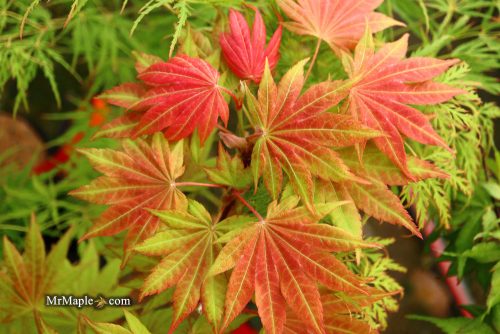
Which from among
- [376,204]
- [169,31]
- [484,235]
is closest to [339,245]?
[376,204]

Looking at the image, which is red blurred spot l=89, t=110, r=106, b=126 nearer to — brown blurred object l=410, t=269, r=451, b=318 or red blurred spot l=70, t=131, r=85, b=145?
red blurred spot l=70, t=131, r=85, b=145

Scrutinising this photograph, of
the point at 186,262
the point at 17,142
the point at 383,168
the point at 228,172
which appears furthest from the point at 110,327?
the point at 17,142

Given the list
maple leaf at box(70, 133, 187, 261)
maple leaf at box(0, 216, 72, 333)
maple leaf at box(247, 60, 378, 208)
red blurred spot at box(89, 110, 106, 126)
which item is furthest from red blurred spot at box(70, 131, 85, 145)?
maple leaf at box(247, 60, 378, 208)

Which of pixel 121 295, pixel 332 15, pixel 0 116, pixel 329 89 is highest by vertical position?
pixel 0 116

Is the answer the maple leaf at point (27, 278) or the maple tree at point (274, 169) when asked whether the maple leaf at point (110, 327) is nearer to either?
the maple tree at point (274, 169)

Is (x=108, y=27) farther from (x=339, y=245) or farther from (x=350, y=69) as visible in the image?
(x=339, y=245)

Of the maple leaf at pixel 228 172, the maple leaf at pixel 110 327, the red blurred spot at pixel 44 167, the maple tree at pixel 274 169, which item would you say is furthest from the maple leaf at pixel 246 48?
the red blurred spot at pixel 44 167
